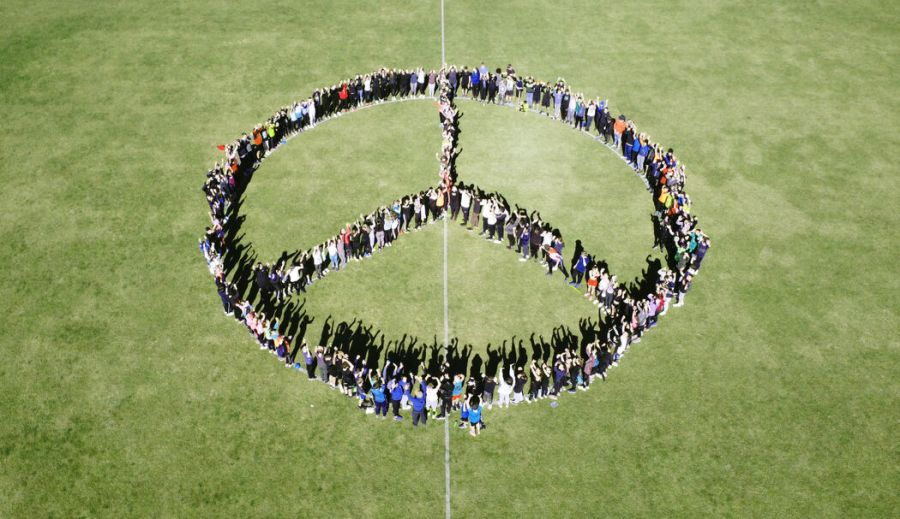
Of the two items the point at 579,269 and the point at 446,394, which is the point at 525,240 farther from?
the point at 446,394

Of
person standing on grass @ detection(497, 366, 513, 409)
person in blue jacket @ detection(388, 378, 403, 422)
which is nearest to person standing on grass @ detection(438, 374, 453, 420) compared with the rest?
person in blue jacket @ detection(388, 378, 403, 422)

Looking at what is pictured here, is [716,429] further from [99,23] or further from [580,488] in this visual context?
[99,23]

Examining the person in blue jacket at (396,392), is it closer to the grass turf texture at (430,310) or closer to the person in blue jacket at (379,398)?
the person in blue jacket at (379,398)

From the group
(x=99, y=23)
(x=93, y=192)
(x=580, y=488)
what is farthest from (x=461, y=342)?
(x=99, y=23)

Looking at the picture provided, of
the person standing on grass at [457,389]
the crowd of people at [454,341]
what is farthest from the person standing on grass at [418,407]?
the person standing on grass at [457,389]

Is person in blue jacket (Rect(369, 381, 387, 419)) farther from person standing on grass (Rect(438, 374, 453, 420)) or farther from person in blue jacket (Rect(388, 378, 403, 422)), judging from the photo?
person standing on grass (Rect(438, 374, 453, 420))

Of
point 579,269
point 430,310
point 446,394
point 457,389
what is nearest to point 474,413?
point 457,389

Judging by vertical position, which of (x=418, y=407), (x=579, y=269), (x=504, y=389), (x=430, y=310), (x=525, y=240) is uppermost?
(x=525, y=240)
